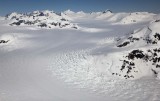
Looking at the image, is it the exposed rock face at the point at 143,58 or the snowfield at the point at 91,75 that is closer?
the snowfield at the point at 91,75

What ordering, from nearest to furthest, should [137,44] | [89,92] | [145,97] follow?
[145,97]
[89,92]
[137,44]

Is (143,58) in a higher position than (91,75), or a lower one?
higher

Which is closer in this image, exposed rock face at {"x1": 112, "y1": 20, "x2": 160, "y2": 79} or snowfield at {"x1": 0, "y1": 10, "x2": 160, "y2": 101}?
snowfield at {"x1": 0, "y1": 10, "x2": 160, "y2": 101}

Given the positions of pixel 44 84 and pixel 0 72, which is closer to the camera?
pixel 44 84

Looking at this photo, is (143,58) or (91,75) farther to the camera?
(143,58)

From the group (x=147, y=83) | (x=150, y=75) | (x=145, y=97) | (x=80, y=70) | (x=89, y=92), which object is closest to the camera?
(x=145, y=97)

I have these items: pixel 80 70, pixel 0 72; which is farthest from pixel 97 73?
pixel 0 72

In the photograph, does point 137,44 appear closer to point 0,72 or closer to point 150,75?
point 150,75

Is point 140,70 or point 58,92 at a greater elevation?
point 140,70

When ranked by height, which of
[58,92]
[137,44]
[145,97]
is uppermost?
[137,44]
